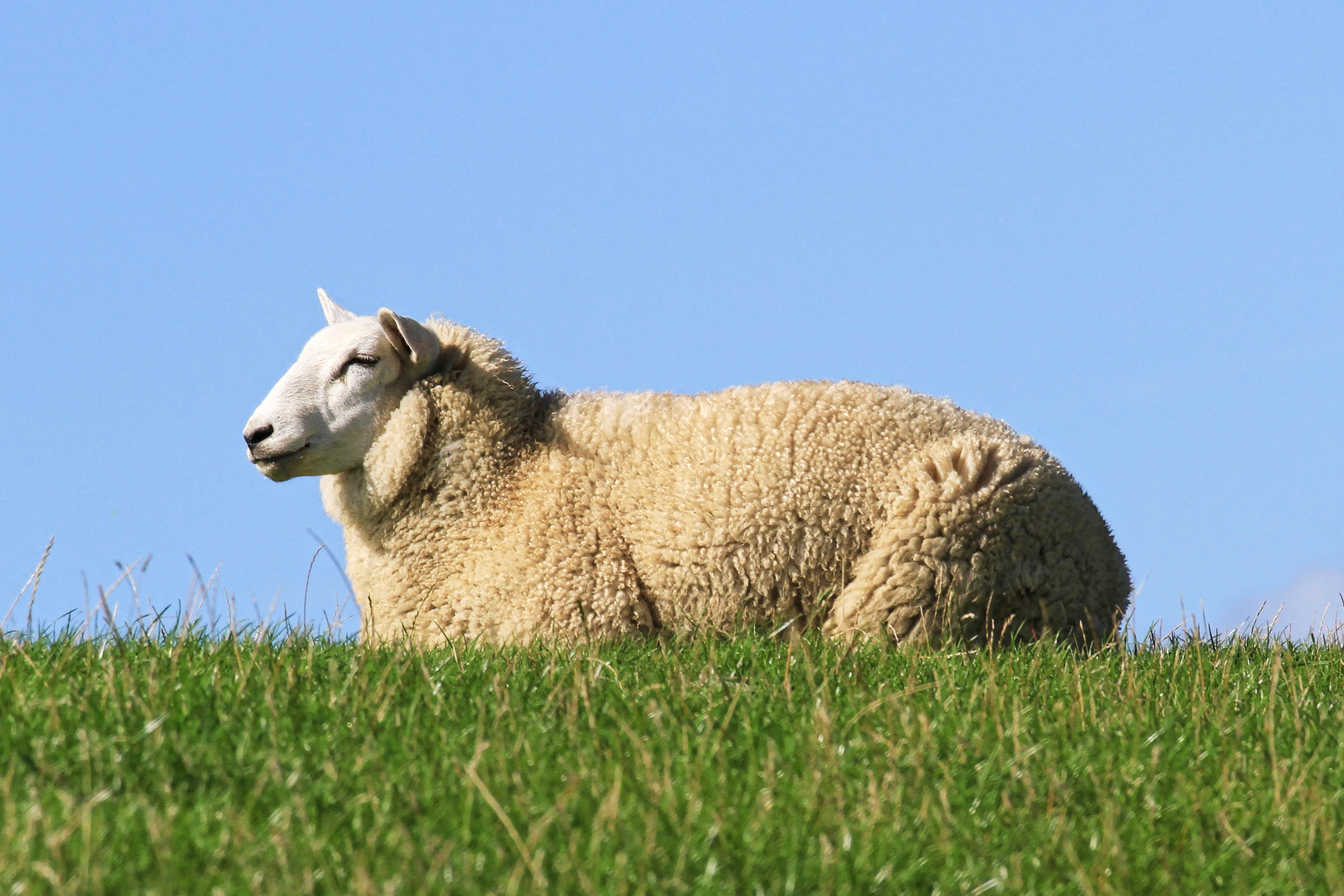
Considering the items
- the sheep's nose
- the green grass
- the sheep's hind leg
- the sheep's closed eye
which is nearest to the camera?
the green grass

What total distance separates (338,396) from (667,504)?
177 centimetres

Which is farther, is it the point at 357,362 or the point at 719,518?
the point at 357,362

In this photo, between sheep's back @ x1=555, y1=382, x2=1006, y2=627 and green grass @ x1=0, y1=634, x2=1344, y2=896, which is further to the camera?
sheep's back @ x1=555, y1=382, x2=1006, y2=627

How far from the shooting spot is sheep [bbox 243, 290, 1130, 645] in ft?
20.5

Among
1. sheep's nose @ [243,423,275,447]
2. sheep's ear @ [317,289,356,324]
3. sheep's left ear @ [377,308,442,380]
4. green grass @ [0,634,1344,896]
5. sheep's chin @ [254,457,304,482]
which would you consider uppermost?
sheep's ear @ [317,289,356,324]

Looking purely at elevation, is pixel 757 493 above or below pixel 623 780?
above

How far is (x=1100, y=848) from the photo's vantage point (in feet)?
11.7

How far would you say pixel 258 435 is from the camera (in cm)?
662

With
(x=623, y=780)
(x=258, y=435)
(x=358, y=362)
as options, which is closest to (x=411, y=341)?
(x=358, y=362)

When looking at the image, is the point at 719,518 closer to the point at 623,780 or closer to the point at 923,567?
the point at 923,567

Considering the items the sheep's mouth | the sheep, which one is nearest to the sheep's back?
the sheep

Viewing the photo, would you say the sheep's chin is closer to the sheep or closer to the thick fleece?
the sheep

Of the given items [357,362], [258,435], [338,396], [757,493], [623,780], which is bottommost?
[623,780]

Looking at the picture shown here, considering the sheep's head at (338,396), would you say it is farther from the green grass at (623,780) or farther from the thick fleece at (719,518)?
the green grass at (623,780)
